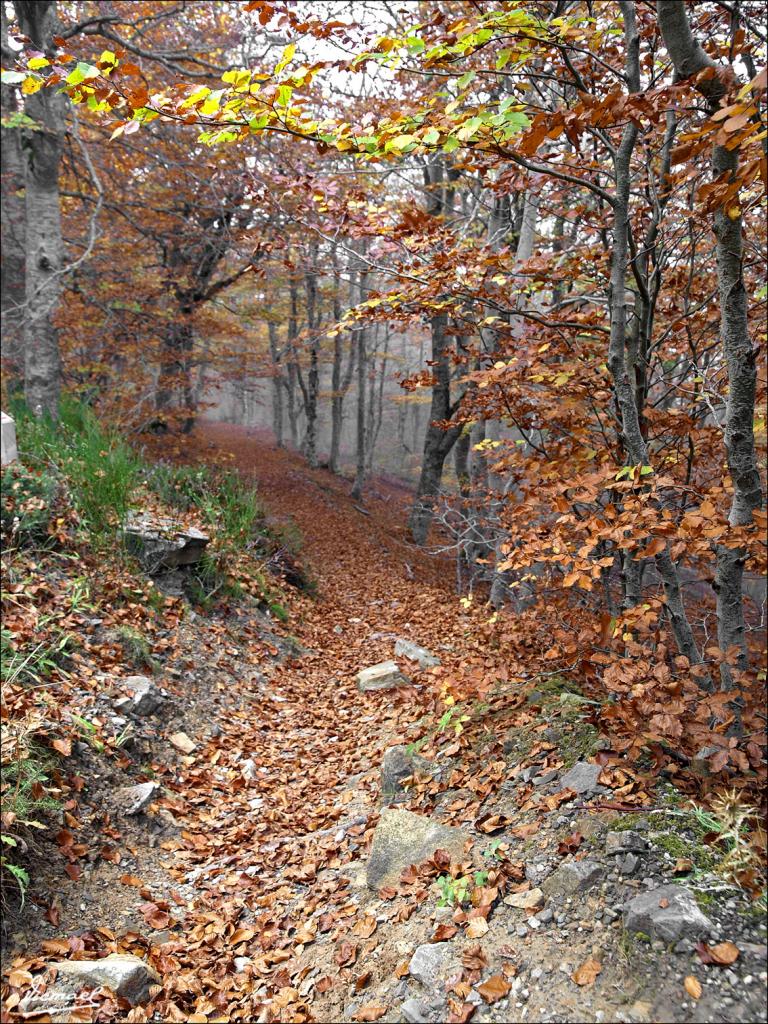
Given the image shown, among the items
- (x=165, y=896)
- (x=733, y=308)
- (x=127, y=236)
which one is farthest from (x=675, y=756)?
(x=127, y=236)

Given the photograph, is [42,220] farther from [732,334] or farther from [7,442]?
[732,334]

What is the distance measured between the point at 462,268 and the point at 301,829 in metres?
3.86

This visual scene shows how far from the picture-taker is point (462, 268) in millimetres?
4160

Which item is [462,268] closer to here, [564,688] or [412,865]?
[564,688]

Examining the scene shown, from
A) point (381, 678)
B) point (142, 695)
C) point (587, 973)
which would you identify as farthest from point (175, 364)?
point (587, 973)

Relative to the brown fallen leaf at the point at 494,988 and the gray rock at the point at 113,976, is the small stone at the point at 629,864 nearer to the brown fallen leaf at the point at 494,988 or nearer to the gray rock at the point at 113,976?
the brown fallen leaf at the point at 494,988

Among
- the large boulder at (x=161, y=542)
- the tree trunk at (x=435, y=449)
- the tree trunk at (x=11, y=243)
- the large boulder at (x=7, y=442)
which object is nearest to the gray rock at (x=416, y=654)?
the large boulder at (x=161, y=542)

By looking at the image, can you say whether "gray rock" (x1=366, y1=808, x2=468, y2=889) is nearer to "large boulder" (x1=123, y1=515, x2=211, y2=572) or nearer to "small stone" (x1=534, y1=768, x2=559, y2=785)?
"small stone" (x1=534, y1=768, x2=559, y2=785)

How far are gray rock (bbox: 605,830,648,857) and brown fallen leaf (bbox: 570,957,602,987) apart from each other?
450 mm

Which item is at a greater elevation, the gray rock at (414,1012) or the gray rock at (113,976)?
the gray rock at (414,1012)

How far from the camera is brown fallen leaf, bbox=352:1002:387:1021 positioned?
2217 mm

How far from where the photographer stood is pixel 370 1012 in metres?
2.24

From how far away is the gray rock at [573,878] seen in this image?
92.6 inches

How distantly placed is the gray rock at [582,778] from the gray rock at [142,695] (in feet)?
10.3
